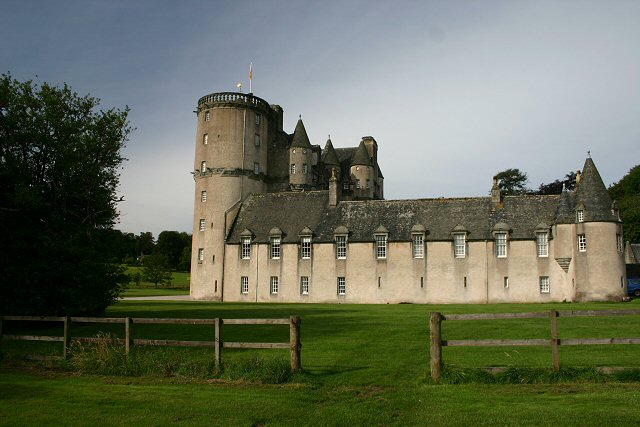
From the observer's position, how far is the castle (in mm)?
40562

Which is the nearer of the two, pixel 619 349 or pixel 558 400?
pixel 558 400

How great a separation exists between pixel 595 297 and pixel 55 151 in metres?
35.2

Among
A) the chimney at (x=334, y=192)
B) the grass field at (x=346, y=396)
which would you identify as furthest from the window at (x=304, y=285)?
the grass field at (x=346, y=396)

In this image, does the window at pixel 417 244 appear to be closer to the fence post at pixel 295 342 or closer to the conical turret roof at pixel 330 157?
the conical turret roof at pixel 330 157

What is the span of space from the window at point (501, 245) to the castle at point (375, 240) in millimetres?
114

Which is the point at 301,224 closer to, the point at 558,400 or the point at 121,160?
the point at 121,160

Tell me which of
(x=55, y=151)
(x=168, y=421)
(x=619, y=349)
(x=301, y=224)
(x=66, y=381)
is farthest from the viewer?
(x=301, y=224)

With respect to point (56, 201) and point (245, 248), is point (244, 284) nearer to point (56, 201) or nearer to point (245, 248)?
point (245, 248)

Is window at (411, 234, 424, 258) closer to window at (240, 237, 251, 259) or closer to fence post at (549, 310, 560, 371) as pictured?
window at (240, 237, 251, 259)

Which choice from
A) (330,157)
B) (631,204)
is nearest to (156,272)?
(330,157)

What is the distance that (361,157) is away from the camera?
68125 mm

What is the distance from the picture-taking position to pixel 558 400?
1002 centimetres

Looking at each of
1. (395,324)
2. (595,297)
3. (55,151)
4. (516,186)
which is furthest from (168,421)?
(516,186)

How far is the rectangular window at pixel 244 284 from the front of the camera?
160ft
